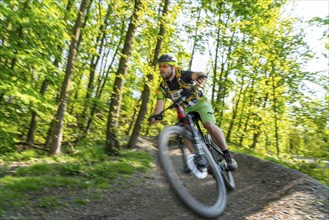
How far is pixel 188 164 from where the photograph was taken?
14.1 ft

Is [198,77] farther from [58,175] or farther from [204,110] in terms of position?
[58,175]

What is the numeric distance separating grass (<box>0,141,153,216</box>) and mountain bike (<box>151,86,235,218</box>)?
1498mm

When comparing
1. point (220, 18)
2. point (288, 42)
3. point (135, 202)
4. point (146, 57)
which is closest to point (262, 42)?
point (288, 42)

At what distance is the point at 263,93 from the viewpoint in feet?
65.0

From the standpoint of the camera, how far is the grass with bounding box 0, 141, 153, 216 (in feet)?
13.5

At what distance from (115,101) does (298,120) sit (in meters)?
6.36

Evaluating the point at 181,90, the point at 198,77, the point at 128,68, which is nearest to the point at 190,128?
the point at 181,90

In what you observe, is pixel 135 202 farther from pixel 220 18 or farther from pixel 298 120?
pixel 220 18

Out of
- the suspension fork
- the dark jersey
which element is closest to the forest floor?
the suspension fork

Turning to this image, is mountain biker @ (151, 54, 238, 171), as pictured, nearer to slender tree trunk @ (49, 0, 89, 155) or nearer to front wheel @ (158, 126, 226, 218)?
front wheel @ (158, 126, 226, 218)

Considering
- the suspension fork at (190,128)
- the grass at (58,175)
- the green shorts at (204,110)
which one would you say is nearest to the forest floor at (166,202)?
the grass at (58,175)

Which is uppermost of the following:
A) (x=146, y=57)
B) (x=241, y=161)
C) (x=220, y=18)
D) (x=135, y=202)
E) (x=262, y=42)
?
(x=220, y=18)

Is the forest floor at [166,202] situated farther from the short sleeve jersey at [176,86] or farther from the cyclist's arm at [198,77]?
the cyclist's arm at [198,77]

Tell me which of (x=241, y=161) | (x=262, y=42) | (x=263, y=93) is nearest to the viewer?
(x=241, y=161)
